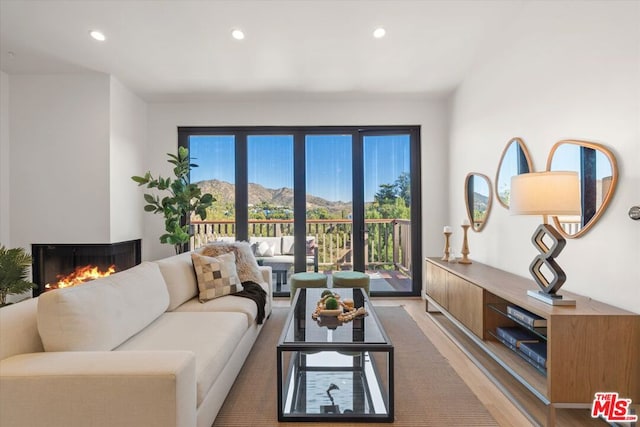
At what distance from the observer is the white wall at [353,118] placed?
446 centimetres

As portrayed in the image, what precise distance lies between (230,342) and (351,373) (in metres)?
0.83

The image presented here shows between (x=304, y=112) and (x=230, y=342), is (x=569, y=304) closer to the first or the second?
(x=230, y=342)

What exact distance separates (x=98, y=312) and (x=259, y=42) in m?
2.72

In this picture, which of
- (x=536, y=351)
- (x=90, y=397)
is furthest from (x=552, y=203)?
(x=90, y=397)

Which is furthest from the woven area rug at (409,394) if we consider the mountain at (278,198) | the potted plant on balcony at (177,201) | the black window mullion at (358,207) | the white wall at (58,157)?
the white wall at (58,157)

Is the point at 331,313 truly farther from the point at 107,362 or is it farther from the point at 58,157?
the point at 58,157

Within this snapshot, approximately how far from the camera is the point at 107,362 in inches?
50.9

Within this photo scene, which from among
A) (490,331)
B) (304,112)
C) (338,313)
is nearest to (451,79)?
(304,112)

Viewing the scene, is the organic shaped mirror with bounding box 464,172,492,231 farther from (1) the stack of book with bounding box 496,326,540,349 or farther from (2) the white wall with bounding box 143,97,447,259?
(1) the stack of book with bounding box 496,326,540,349

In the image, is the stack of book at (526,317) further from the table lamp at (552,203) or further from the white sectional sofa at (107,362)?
the white sectional sofa at (107,362)

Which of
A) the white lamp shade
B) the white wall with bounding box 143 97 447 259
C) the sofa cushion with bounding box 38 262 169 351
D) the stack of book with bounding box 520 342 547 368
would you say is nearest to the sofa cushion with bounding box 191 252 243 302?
the sofa cushion with bounding box 38 262 169 351

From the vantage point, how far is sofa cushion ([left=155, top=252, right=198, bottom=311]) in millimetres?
2494

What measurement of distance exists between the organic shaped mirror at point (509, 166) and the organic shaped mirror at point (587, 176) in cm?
38

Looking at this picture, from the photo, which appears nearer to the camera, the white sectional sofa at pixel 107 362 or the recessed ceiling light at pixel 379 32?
the white sectional sofa at pixel 107 362
